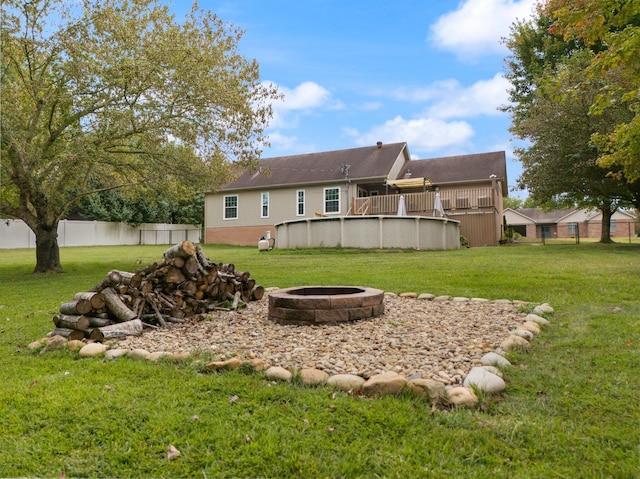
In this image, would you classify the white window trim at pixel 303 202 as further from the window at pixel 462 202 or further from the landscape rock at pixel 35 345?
the landscape rock at pixel 35 345

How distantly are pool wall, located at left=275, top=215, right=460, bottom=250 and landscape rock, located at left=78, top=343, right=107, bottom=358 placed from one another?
41.7 feet

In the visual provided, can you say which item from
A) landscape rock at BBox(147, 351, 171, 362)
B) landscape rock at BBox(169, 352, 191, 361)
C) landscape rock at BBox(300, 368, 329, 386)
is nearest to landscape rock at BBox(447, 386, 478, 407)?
landscape rock at BBox(300, 368, 329, 386)

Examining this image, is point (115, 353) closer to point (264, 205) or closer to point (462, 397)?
point (462, 397)

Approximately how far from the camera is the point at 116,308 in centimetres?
495

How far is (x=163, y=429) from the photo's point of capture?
2.52 metres

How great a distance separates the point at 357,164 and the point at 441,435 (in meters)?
23.2

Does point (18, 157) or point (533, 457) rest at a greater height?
point (18, 157)

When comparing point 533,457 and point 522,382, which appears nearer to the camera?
point 533,457

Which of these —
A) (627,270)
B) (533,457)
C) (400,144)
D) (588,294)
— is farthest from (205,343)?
(400,144)

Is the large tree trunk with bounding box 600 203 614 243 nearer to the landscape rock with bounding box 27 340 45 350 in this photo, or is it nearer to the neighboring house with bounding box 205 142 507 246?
the neighboring house with bounding box 205 142 507 246

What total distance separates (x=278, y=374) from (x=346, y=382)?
0.56m

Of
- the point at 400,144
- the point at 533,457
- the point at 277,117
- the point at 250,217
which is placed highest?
the point at 400,144

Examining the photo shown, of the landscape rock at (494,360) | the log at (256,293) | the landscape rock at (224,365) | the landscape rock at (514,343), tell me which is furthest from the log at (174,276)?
the landscape rock at (514,343)

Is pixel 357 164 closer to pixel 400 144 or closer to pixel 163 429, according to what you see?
pixel 400 144
